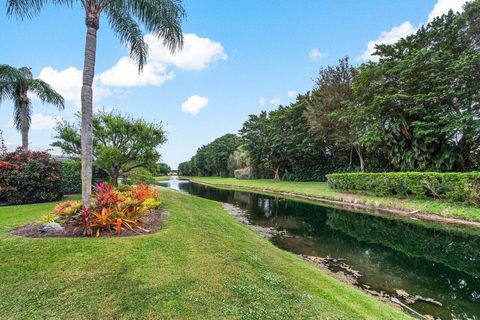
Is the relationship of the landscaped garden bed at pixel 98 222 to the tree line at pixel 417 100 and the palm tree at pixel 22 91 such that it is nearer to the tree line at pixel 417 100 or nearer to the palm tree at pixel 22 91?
the palm tree at pixel 22 91

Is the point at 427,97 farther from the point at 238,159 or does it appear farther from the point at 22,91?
the point at 238,159

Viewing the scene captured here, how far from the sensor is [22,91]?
15.8m

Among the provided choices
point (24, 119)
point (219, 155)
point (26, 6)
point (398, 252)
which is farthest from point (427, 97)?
point (219, 155)

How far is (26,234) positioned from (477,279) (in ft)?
35.3

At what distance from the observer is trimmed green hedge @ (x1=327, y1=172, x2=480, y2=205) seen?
12398 millimetres

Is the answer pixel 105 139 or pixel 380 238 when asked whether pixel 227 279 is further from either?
pixel 105 139

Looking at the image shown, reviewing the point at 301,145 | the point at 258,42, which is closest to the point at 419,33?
the point at 258,42

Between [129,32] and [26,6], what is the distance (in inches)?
112

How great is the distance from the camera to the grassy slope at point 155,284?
3.39m

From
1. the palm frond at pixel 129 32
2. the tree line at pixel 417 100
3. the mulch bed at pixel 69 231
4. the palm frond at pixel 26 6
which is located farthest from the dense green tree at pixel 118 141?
the tree line at pixel 417 100

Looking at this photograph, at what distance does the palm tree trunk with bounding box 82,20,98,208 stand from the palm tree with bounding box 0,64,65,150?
38.3 ft

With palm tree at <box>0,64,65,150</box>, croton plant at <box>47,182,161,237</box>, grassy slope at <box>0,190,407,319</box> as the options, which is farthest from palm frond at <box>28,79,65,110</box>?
grassy slope at <box>0,190,407,319</box>

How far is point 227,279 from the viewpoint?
13.9 feet

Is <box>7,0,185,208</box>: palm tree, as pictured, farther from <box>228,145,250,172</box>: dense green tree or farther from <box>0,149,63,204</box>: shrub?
<box>228,145,250,172</box>: dense green tree
